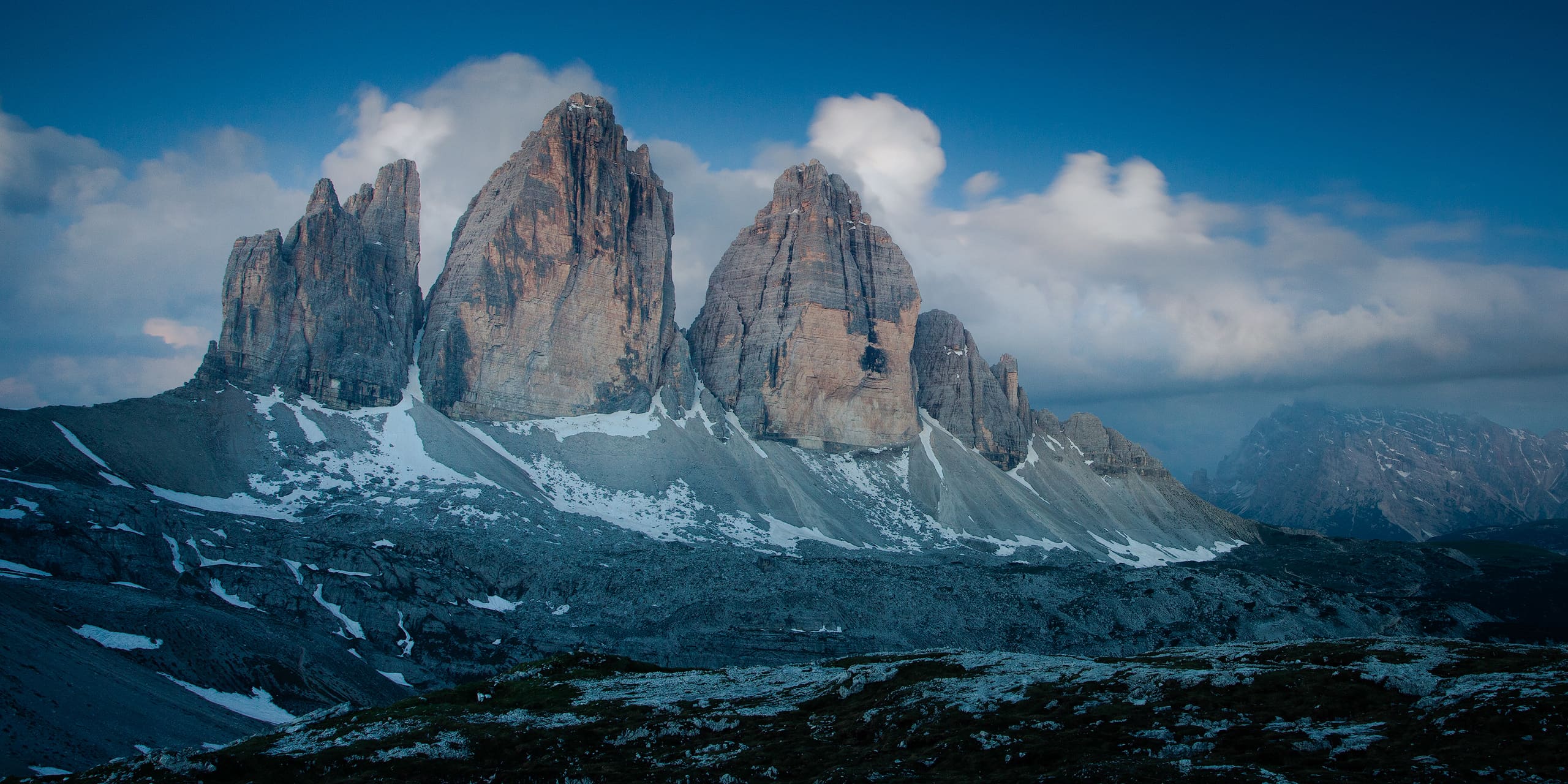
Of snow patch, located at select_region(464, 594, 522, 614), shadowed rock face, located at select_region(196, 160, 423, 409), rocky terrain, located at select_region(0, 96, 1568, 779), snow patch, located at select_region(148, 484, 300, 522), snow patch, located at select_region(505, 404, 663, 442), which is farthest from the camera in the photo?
snow patch, located at select_region(505, 404, 663, 442)

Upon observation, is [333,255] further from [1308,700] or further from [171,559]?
[1308,700]

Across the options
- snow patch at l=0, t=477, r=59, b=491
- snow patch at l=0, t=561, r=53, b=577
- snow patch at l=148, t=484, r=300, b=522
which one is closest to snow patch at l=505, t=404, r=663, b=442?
snow patch at l=148, t=484, r=300, b=522

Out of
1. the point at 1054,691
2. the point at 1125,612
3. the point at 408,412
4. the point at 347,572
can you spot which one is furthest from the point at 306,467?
the point at 1054,691

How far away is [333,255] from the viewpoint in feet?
596

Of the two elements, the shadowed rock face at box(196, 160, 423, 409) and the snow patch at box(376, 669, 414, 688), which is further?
the shadowed rock face at box(196, 160, 423, 409)

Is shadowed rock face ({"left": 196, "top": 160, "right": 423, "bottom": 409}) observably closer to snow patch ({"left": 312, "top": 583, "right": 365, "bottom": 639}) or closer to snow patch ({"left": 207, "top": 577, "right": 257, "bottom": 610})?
snow patch ({"left": 207, "top": 577, "right": 257, "bottom": 610})

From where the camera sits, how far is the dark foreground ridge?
26.7 metres

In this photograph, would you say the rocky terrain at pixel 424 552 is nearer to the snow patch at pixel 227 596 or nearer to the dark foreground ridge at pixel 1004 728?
the snow patch at pixel 227 596

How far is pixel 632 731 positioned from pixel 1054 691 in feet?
58.4

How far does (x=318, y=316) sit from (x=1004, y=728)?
174 metres

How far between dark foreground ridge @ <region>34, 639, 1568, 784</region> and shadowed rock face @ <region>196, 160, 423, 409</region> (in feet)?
448

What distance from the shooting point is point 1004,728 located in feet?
112

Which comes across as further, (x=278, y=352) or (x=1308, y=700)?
(x=278, y=352)

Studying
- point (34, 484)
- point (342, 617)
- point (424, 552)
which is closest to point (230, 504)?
point (34, 484)
